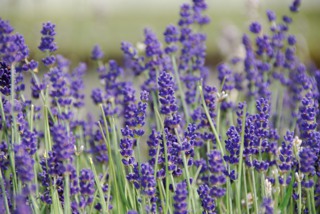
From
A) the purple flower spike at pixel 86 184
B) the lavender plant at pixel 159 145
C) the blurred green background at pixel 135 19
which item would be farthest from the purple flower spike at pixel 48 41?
the blurred green background at pixel 135 19

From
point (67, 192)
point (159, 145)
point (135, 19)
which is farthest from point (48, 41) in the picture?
point (135, 19)

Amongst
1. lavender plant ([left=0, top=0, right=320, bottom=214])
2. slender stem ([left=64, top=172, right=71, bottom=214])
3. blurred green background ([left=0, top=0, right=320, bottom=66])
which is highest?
blurred green background ([left=0, top=0, right=320, bottom=66])

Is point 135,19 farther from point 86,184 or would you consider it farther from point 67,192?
point 67,192

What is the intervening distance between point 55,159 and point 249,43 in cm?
167

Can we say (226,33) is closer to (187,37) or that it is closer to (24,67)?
(187,37)

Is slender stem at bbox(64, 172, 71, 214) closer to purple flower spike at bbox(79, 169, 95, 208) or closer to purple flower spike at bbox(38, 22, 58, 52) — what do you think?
purple flower spike at bbox(79, 169, 95, 208)

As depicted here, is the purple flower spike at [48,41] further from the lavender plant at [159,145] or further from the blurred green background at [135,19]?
the blurred green background at [135,19]

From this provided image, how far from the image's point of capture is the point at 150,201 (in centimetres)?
212

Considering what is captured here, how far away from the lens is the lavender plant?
203cm

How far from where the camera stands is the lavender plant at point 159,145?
203cm

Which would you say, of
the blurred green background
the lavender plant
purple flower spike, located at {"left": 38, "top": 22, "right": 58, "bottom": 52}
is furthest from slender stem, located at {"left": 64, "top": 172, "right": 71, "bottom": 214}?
the blurred green background

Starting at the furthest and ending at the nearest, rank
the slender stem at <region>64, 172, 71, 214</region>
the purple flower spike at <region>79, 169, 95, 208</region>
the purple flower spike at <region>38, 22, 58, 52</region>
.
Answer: the purple flower spike at <region>38, 22, 58, 52</region> → the purple flower spike at <region>79, 169, 95, 208</region> → the slender stem at <region>64, 172, 71, 214</region>

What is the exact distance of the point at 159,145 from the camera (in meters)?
2.25

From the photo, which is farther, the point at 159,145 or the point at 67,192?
the point at 159,145
